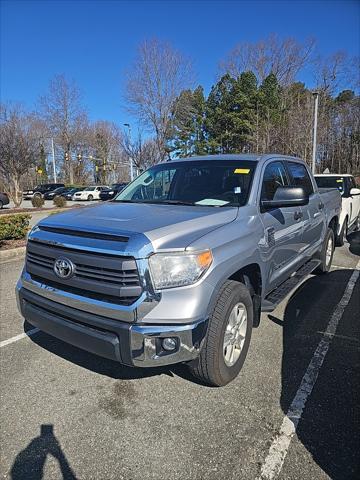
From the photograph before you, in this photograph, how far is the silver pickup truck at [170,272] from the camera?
2408 millimetres

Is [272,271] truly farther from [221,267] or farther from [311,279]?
[311,279]

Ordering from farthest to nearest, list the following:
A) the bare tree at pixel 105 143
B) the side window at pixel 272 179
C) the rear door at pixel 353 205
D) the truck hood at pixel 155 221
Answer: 1. the bare tree at pixel 105 143
2. the rear door at pixel 353 205
3. the side window at pixel 272 179
4. the truck hood at pixel 155 221

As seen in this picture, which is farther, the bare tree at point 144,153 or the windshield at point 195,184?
the bare tree at point 144,153

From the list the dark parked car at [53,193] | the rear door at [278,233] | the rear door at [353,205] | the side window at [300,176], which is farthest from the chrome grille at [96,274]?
the dark parked car at [53,193]

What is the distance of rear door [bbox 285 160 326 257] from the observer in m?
4.68

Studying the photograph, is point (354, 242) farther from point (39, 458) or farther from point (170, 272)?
point (39, 458)

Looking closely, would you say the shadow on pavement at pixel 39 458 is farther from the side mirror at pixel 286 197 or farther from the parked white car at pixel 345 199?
the parked white car at pixel 345 199

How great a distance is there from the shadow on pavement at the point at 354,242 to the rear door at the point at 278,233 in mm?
4437

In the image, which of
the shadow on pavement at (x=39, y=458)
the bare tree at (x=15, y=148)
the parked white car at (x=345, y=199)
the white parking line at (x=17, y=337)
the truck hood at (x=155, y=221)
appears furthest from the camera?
the bare tree at (x=15, y=148)

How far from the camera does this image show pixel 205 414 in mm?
2666

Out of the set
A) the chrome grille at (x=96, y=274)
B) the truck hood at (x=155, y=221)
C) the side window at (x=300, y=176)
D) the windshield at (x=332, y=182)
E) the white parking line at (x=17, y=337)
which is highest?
the side window at (x=300, y=176)

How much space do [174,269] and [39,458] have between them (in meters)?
1.47

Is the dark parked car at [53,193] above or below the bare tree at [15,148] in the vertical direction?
below

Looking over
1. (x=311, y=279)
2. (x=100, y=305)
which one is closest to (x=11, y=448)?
(x=100, y=305)
